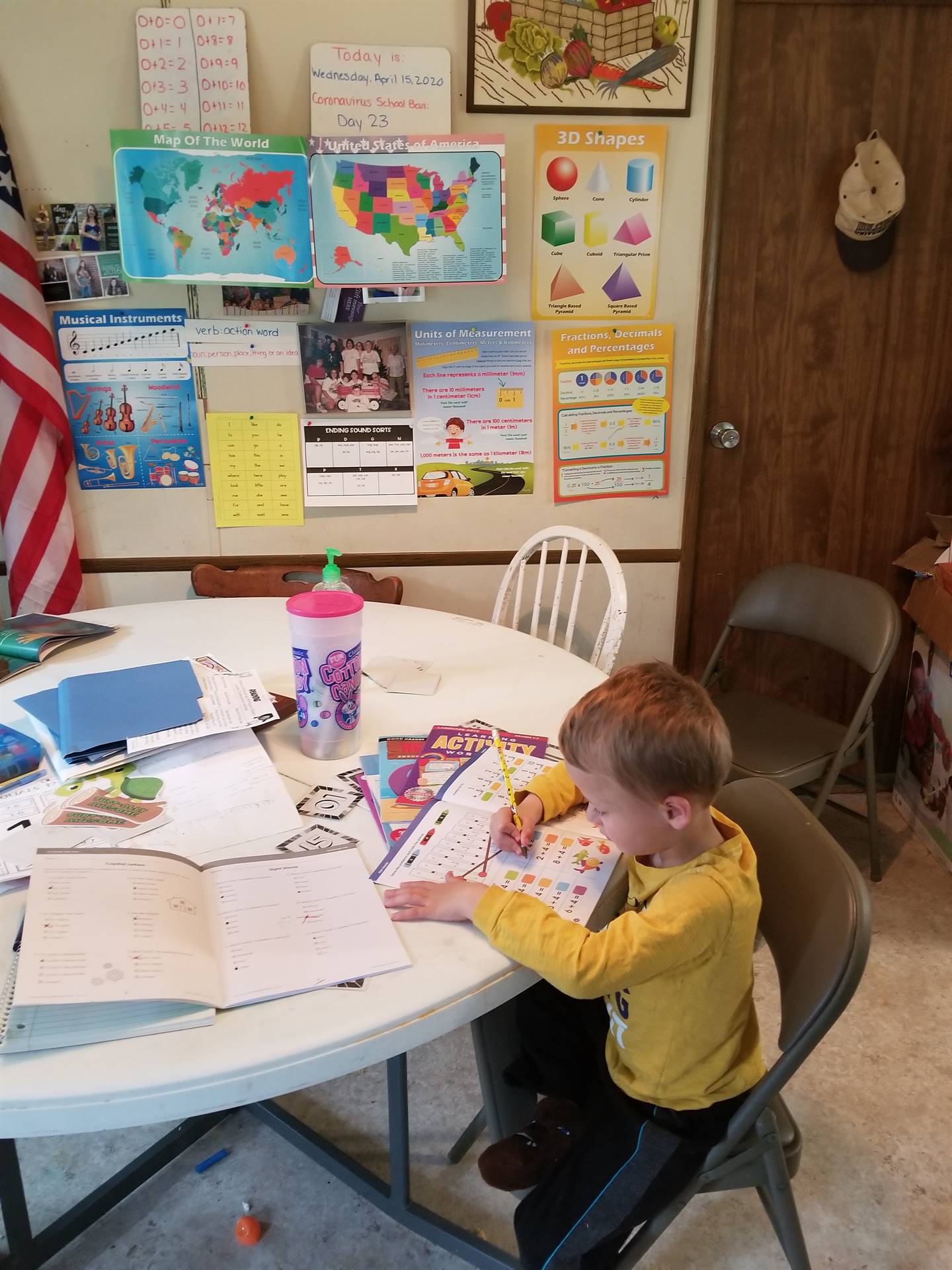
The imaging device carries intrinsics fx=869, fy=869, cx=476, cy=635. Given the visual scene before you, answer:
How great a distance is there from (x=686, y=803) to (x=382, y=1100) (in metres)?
1.13

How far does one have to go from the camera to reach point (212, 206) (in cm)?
218

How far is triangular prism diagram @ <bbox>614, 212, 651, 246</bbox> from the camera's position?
2357 mm

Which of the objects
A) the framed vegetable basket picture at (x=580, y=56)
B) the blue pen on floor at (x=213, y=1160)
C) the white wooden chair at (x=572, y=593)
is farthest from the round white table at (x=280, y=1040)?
the framed vegetable basket picture at (x=580, y=56)

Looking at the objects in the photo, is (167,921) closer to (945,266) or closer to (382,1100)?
(382,1100)

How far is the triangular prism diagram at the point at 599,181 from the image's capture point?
2314 mm

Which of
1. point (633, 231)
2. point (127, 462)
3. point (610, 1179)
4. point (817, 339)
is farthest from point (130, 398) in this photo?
point (610, 1179)

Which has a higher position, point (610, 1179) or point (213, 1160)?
point (610, 1179)

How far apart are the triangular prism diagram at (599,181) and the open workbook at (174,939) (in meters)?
1.98

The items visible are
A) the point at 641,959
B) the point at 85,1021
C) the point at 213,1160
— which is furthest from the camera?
the point at 213,1160

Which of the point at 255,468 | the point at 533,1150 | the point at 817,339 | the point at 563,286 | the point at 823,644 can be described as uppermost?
the point at 563,286

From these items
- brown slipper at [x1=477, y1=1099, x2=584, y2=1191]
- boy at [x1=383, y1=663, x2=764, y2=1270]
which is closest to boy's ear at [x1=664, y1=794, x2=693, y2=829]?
boy at [x1=383, y1=663, x2=764, y2=1270]

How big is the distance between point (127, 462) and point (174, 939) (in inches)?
73.9

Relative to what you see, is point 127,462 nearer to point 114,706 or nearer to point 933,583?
point 114,706

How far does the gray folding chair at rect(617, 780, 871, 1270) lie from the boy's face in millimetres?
205
